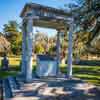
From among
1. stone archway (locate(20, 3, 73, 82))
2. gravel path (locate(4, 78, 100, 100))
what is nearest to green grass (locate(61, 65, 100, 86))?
stone archway (locate(20, 3, 73, 82))

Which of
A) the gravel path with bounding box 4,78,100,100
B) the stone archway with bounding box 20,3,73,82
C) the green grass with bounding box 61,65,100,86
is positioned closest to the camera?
the gravel path with bounding box 4,78,100,100

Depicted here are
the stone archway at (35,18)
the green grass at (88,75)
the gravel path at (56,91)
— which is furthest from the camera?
the green grass at (88,75)

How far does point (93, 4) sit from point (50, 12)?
22.3 ft

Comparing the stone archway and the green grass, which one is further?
the green grass

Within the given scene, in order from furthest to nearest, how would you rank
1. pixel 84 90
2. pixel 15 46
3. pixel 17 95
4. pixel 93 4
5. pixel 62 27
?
pixel 15 46 < pixel 93 4 < pixel 62 27 < pixel 84 90 < pixel 17 95

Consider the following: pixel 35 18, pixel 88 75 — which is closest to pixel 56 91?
pixel 35 18

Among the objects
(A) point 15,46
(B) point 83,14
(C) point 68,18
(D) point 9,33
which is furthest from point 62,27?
(D) point 9,33

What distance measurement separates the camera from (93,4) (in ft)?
61.2

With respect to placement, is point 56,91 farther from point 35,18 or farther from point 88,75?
point 88,75

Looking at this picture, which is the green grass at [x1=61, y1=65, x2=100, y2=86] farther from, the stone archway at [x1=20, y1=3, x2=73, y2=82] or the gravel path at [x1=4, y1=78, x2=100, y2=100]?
the gravel path at [x1=4, y1=78, x2=100, y2=100]

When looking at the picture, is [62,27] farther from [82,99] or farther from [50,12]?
[82,99]

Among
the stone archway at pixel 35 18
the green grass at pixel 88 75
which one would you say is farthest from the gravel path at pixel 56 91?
the green grass at pixel 88 75

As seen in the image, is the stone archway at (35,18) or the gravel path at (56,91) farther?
the stone archway at (35,18)

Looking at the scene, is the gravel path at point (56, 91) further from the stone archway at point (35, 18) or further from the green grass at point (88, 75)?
the green grass at point (88, 75)
